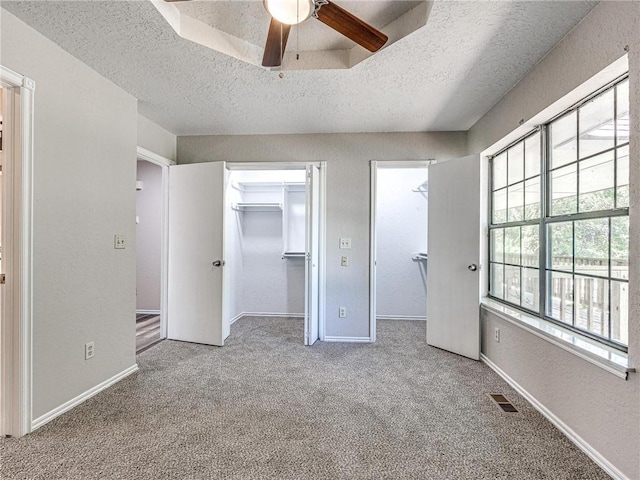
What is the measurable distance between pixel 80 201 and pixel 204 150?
1.74 metres

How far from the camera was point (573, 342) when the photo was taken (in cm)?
177

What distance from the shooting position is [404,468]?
5.06 feet

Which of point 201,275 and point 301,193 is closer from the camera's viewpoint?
point 201,275

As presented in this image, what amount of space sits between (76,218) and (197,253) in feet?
4.49

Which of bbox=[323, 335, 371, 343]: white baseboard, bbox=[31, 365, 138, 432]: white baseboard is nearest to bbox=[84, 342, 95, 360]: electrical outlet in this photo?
bbox=[31, 365, 138, 432]: white baseboard

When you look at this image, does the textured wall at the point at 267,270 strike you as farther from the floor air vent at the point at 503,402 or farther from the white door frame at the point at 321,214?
the floor air vent at the point at 503,402

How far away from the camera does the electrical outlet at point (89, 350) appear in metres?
2.20

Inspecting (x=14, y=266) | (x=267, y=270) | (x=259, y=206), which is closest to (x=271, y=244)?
(x=267, y=270)

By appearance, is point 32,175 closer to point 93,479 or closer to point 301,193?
point 93,479

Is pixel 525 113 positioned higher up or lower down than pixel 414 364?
higher up

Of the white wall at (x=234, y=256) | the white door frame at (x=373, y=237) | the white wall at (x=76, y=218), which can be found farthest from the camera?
the white wall at (x=234, y=256)

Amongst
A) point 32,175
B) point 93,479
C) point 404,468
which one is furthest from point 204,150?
point 404,468

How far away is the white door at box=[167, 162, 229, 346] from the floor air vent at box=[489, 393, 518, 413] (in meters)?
2.52

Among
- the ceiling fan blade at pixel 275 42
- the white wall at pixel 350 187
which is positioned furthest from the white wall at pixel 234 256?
the ceiling fan blade at pixel 275 42
